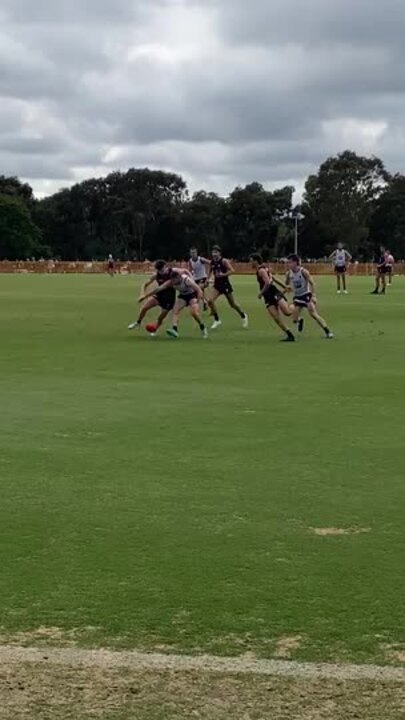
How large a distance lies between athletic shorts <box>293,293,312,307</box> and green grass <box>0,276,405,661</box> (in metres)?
6.46

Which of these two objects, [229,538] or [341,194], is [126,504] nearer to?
[229,538]

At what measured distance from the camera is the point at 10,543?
5957mm

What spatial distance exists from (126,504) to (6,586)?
1.73m

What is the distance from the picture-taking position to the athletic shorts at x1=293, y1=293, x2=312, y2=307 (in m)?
21.1

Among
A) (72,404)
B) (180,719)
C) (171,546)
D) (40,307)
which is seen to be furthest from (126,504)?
(40,307)

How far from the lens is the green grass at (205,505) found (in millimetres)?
4801

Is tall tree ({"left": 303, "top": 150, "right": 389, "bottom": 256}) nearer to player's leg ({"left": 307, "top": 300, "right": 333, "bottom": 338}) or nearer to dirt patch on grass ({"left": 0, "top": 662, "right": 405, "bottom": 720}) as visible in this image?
player's leg ({"left": 307, "top": 300, "right": 333, "bottom": 338})

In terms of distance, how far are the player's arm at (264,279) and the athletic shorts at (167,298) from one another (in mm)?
1844

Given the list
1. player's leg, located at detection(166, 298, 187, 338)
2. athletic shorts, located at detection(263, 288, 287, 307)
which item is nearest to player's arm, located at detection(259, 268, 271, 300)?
athletic shorts, located at detection(263, 288, 287, 307)

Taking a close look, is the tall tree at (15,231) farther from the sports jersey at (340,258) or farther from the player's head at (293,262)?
the player's head at (293,262)

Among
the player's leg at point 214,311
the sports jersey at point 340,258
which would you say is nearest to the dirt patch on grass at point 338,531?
the player's leg at point 214,311

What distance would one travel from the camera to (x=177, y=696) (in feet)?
13.0

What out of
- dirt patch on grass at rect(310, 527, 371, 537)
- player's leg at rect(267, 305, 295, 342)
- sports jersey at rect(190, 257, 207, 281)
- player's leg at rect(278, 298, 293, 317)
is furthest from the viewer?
sports jersey at rect(190, 257, 207, 281)

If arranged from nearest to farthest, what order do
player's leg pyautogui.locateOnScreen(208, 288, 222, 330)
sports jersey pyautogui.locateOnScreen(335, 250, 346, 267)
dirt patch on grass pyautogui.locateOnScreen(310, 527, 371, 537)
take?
dirt patch on grass pyautogui.locateOnScreen(310, 527, 371, 537) → player's leg pyautogui.locateOnScreen(208, 288, 222, 330) → sports jersey pyautogui.locateOnScreen(335, 250, 346, 267)
